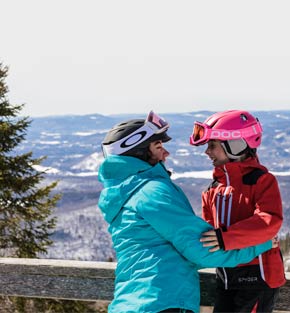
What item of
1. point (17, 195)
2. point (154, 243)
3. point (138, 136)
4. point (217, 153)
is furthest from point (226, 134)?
point (17, 195)

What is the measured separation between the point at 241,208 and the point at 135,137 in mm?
758

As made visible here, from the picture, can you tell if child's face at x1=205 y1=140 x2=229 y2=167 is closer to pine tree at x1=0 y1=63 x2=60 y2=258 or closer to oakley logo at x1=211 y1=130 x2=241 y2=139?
oakley logo at x1=211 y1=130 x2=241 y2=139

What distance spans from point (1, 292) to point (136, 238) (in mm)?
1550

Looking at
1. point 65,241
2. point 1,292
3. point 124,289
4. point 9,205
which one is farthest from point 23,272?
point 65,241

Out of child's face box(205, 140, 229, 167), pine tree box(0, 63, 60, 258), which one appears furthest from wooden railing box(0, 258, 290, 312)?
pine tree box(0, 63, 60, 258)

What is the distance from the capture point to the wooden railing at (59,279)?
12.7ft

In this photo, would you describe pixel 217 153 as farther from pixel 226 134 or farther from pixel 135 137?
pixel 135 137

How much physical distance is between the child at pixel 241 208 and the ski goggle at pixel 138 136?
0.33 meters

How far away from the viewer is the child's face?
3.45m

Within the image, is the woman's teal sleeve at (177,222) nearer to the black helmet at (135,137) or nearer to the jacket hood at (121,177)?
the jacket hood at (121,177)

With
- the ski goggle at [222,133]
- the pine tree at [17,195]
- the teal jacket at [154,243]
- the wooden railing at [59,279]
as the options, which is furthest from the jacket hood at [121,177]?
the pine tree at [17,195]

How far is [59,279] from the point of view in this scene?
399cm

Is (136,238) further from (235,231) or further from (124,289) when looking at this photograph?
(235,231)

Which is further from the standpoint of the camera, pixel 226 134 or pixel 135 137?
pixel 226 134
